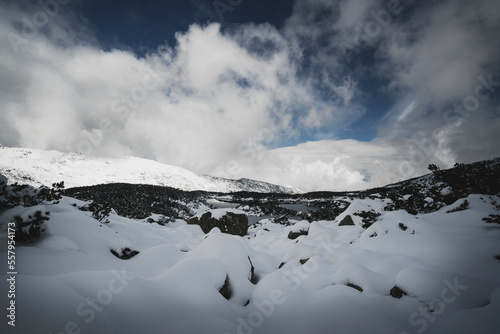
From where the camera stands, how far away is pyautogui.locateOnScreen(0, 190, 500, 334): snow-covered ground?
2.55m

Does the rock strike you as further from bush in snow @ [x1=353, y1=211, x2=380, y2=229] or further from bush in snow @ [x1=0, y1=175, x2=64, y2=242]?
bush in snow @ [x1=0, y1=175, x2=64, y2=242]

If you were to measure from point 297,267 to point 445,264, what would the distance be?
390 cm

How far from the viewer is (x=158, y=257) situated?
17.5ft

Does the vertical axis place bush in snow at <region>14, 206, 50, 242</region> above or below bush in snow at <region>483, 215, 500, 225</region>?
above

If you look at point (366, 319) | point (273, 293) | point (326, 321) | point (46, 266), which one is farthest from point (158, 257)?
point (366, 319)

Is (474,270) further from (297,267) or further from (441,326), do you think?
(297,267)

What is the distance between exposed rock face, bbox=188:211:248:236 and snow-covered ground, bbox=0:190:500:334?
1245 cm

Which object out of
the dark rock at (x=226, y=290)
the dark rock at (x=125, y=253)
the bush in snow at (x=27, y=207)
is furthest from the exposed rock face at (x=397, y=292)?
the bush in snow at (x=27, y=207)

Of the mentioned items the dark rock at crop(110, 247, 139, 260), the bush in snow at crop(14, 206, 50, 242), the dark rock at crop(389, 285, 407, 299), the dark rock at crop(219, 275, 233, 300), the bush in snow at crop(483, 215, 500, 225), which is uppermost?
the bush in snow at crop(14, 206, 50, 242)

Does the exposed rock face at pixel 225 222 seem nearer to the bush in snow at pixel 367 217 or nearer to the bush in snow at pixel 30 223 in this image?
the bush in snow at pixel 367 217

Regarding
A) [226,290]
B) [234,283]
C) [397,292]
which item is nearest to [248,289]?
[234,283]

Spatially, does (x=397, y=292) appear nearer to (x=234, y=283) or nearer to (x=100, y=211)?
(x=234, y=283)

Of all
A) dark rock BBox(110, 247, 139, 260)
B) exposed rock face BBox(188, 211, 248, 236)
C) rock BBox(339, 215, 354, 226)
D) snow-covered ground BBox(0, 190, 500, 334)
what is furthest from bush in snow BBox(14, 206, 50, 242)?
exposed rock face BBox(188, 211, 248, 236)

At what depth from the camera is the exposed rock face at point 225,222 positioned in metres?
18.1
